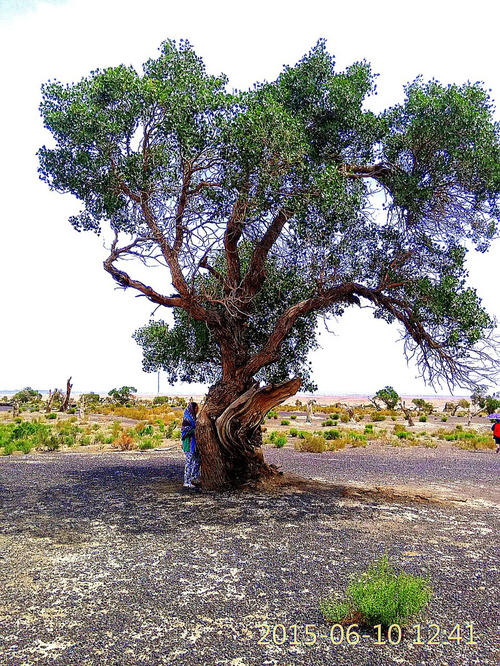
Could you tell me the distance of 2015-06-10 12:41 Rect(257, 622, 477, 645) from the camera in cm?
545

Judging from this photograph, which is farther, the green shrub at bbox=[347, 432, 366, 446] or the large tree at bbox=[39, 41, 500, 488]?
the green shrub at bbox=[347, 432, 366, 446]

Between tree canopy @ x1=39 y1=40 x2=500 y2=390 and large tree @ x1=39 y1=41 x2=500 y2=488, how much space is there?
0.14 feet

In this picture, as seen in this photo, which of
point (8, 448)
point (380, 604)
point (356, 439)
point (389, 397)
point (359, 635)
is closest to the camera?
point (359, 635)

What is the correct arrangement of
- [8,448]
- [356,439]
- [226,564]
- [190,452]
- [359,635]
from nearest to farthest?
[359,635] → [226,564] → [190,452] → [8,448] → [356,439]

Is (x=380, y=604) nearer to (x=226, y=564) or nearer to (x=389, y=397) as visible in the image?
(x=226, y=564)

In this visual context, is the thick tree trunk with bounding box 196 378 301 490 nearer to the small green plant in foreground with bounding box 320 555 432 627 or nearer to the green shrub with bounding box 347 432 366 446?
the small green plant in foreground with bounding box 320 555 432 627

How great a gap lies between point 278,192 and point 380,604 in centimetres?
823

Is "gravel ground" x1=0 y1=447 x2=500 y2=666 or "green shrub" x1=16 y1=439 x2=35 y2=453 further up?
"green shrub" x1=16 y1=439 x2=35 y2=453

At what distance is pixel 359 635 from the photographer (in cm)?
561

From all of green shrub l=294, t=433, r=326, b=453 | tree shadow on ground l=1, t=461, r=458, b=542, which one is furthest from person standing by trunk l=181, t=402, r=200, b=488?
green shrub l=294, t=433, r=326, b=453

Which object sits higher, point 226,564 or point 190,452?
point 190,452

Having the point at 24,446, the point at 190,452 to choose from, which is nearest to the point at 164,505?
the point at 190,452

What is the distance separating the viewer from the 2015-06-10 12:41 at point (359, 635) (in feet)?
17.9

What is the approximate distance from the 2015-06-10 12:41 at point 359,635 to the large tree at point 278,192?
8.00 meters
